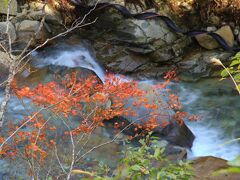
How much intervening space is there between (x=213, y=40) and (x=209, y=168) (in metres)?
5.14

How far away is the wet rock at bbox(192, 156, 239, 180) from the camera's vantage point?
179 inches

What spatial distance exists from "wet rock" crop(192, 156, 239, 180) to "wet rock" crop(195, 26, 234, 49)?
4.75 m

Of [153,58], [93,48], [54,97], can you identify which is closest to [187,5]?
[153,58]

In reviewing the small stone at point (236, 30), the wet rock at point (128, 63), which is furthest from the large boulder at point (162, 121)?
the small stone at point (236, 30)

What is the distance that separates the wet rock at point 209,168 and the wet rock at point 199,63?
383cm

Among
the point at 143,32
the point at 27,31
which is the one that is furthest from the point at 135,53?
the point at 27,31

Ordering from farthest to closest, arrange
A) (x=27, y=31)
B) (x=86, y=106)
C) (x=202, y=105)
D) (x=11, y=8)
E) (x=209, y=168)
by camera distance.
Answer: (x=11, y=8), (x=27, y=31), (x=202, y=105), (x=86, y=106), (x=209, y=168)

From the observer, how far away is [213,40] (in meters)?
9.06

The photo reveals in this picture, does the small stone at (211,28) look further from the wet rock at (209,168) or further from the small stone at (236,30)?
the wet rock at (209,168)

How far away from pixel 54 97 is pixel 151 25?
4.98 metres

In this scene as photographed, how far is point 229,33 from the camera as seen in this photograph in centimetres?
926

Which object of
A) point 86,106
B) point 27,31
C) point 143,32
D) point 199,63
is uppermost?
point 27,31

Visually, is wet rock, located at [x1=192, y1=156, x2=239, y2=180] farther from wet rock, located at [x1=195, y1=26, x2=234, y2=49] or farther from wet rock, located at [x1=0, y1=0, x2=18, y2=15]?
wet rock, located at [x1=0, y1=0, x2=18, y2=15]

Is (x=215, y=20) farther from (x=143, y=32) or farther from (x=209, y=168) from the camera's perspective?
(x=209, y=168)
